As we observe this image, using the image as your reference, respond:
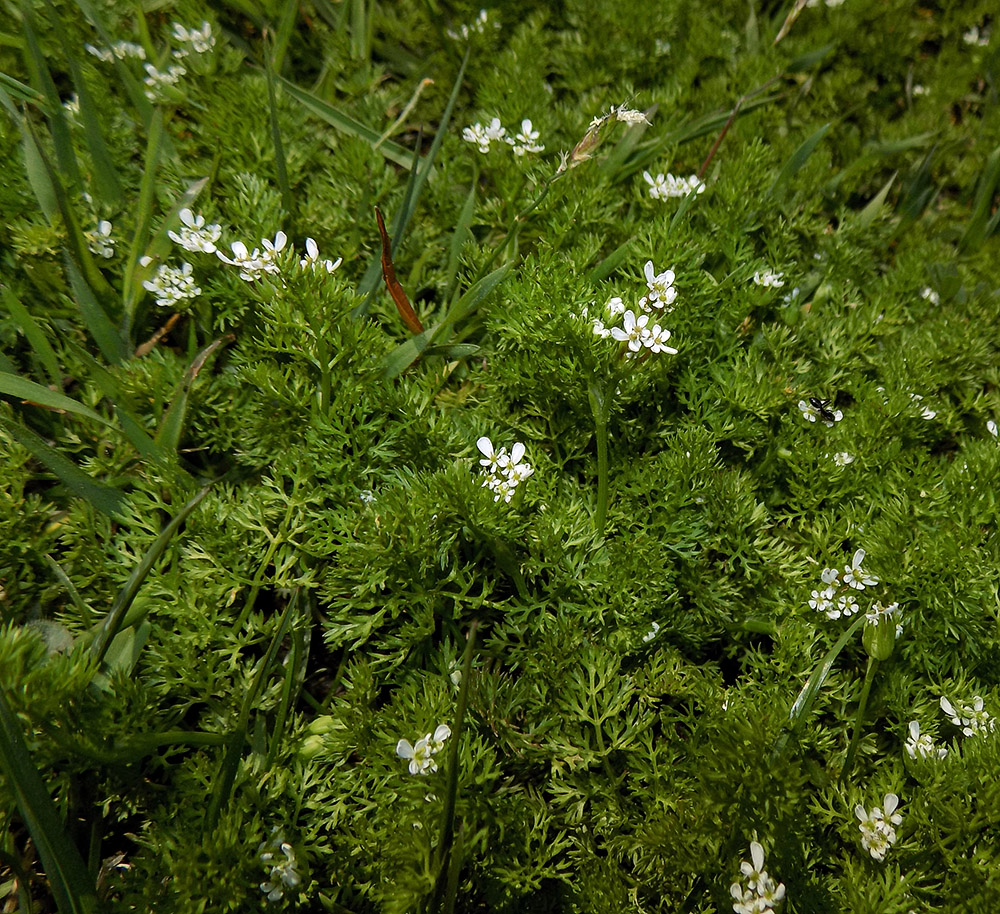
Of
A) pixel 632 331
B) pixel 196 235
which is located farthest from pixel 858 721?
pixel 196 235

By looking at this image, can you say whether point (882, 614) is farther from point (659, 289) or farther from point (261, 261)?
point (261, 261)

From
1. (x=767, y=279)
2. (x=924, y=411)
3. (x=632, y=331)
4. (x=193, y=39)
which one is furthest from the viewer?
(x=193, y=39)

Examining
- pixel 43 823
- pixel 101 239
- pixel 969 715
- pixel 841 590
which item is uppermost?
pixel 101 239

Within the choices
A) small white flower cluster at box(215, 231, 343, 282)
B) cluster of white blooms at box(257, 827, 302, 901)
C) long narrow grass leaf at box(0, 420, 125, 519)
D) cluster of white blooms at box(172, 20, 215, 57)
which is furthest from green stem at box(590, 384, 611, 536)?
cluster of white blooms at box(172, 20, 215, 57)

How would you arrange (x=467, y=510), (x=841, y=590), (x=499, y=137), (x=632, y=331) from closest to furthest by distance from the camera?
1. (x=467, y=510)
2. (x=632, y=331)
3. (x=841, y=590)
4. (x=499, y=137)

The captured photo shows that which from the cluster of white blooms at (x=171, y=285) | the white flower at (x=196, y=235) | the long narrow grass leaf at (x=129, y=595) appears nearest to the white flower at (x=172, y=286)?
the cluster of white blooms at (x=171, y=285)

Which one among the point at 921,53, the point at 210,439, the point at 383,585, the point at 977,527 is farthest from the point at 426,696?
the point at 921,53

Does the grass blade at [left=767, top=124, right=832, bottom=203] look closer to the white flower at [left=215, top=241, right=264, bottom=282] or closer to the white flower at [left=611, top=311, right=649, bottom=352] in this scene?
the white flower at [left=611, top=311, right=649, bottom=352]
